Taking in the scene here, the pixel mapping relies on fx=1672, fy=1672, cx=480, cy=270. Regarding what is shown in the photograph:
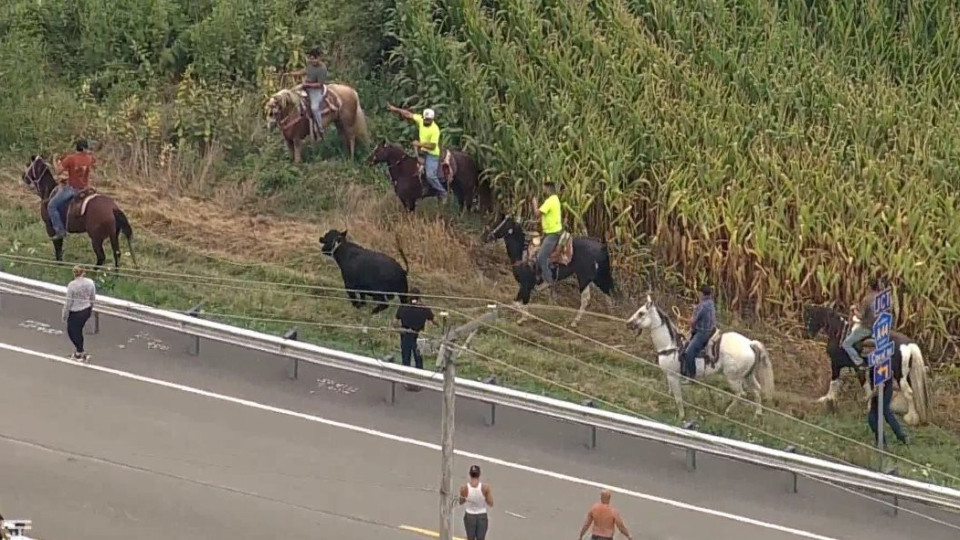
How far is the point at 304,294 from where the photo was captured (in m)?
22.6

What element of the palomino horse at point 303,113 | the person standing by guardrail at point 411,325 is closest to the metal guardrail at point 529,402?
the person standing by guardrail at point 411,325

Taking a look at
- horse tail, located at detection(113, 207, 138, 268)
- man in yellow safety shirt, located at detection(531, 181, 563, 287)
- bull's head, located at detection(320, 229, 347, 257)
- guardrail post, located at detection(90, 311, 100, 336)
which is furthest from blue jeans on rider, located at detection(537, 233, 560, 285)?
guardrail post, located at detection(90, 311, 100, 336)

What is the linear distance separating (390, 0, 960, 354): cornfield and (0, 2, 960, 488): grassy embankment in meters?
1.28

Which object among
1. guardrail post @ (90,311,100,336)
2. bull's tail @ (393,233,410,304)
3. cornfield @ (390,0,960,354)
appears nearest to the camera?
guardrail post @ (90,311,100,336)

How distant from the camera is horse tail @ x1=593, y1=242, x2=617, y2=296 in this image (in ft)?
74.3

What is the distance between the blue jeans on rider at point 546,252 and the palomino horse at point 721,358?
109 inches

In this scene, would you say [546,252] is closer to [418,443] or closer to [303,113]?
[418,443]

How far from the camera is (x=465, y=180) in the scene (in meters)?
25.4

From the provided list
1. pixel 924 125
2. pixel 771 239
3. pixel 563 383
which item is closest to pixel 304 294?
pixel 563 383

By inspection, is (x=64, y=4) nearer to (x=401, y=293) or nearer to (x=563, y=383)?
(x=401, y=293)

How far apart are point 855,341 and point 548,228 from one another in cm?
454

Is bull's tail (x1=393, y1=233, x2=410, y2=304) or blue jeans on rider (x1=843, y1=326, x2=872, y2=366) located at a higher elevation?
bull's tail (x1=393, y1=233, x2=410, y2=304)

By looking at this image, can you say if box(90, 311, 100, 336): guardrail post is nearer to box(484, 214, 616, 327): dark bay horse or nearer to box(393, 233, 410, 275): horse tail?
box(393, 233, 410, 275): horse tail

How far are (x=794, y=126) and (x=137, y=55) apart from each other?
1166cm
